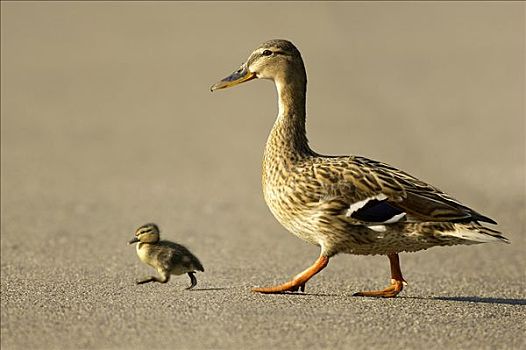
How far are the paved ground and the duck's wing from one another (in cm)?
55

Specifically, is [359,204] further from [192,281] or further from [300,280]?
[192,281]

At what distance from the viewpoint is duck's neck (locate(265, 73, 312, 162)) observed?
22.3 ft

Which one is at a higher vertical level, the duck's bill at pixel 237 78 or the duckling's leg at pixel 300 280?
the duck's bill at pixel 237 78

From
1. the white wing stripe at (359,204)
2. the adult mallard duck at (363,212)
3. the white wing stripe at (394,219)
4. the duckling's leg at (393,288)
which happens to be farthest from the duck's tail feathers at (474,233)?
the duckling's leg at (393,288)

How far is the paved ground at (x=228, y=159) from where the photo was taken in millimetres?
5641

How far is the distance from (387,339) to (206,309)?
107 cm

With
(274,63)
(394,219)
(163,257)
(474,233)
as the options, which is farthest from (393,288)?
(274,63)

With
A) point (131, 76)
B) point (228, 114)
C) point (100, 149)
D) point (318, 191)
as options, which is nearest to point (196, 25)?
point (131, 76)

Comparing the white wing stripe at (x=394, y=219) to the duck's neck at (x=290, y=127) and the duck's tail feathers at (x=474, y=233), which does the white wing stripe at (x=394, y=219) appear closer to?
the duck's tail feathers at (x=474, y=233)

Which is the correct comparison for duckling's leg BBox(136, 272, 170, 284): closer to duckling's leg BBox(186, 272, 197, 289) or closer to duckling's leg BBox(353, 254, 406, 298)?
duckling's leg BBox(186, 272, 197, 289)

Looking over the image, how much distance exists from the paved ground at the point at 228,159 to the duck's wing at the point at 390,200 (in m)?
0.55

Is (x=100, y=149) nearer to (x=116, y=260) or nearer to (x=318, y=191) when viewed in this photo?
(x=116, y=260)

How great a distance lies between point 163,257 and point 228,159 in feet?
21.1

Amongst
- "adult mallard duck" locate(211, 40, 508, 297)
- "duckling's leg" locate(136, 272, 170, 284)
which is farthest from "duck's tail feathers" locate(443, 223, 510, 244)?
"duckling's leg" locate(136, 272, 170, 284)
